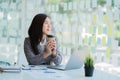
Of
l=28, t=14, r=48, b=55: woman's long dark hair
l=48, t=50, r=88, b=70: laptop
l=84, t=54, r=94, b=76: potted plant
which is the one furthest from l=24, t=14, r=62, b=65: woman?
l=84, t=54, r=94, b=76: potted plant

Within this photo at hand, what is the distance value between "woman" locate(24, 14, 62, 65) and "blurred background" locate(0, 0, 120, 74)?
0.61 meters

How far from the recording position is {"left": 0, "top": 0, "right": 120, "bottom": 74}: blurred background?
4184 mm

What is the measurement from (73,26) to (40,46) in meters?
1.49

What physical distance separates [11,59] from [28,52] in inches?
74.6

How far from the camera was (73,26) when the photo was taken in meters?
4.80

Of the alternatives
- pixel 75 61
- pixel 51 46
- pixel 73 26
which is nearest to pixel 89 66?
pixel 75 61

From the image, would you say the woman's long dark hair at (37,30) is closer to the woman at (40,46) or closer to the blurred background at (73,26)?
the woman at (40,46)

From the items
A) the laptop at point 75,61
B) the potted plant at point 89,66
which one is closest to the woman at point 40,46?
the laptop at point 75,61

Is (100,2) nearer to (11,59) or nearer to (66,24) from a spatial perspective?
(66,24)

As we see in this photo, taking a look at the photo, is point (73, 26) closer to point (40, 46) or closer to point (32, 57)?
point (40, 46)

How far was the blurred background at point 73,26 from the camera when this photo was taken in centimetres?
418

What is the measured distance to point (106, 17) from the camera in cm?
424

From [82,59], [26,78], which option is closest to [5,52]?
[82,59]

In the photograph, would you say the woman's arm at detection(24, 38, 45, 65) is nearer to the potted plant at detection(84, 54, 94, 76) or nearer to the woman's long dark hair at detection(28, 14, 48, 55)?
the woman's long dark hair at detection(28, 14, 48, 55)
